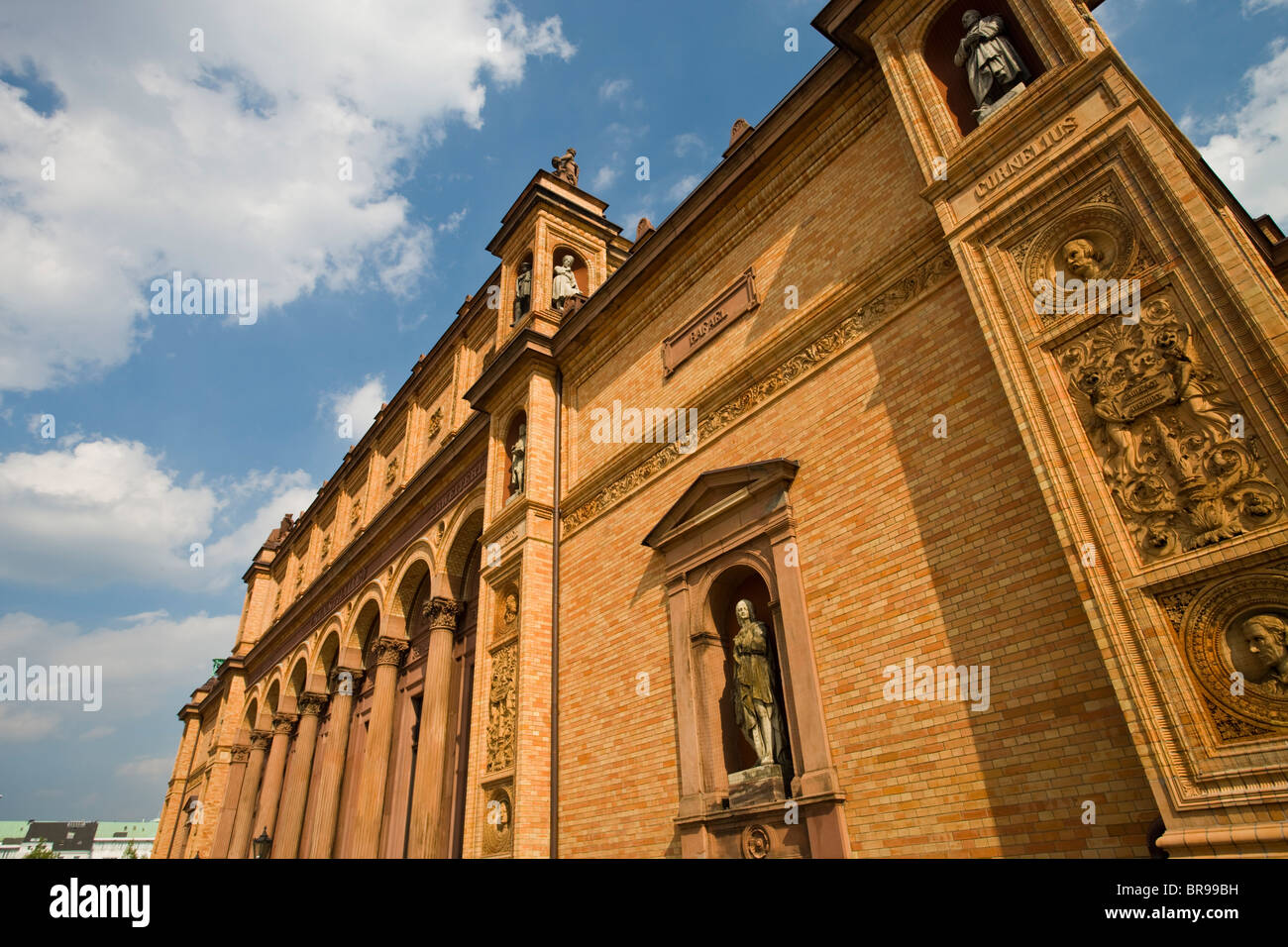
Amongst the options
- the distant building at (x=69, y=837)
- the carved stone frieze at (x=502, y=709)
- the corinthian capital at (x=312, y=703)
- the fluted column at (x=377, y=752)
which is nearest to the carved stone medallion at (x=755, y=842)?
the carved stone frieze at (x=502, y=709)

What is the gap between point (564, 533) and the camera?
13.5m

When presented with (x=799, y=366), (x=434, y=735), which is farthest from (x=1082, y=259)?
(x=434, y=735)

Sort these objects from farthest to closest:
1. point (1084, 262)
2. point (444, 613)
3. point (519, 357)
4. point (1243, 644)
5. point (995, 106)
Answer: point (444, 613) < point (519, 357) < point (995, 106) < point (1084, 262) < point (1243, 644)

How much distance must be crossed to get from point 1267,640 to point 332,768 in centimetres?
2080

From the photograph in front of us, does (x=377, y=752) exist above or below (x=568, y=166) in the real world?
below

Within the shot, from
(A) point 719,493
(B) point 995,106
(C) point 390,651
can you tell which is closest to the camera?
(B) point 995,106

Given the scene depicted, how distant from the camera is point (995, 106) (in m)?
7.69

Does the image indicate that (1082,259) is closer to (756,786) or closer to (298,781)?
(756,786)

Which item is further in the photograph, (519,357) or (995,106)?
(519,357)

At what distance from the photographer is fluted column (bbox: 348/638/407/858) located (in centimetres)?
1709

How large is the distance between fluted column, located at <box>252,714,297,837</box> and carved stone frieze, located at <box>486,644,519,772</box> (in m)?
14.3

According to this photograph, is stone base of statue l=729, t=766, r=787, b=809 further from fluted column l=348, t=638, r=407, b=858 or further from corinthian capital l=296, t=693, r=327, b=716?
corinthian capital l=296, t=693, r=327, b=716

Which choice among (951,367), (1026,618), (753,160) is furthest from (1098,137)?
(753,160)

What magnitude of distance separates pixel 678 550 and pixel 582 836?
4246mm
